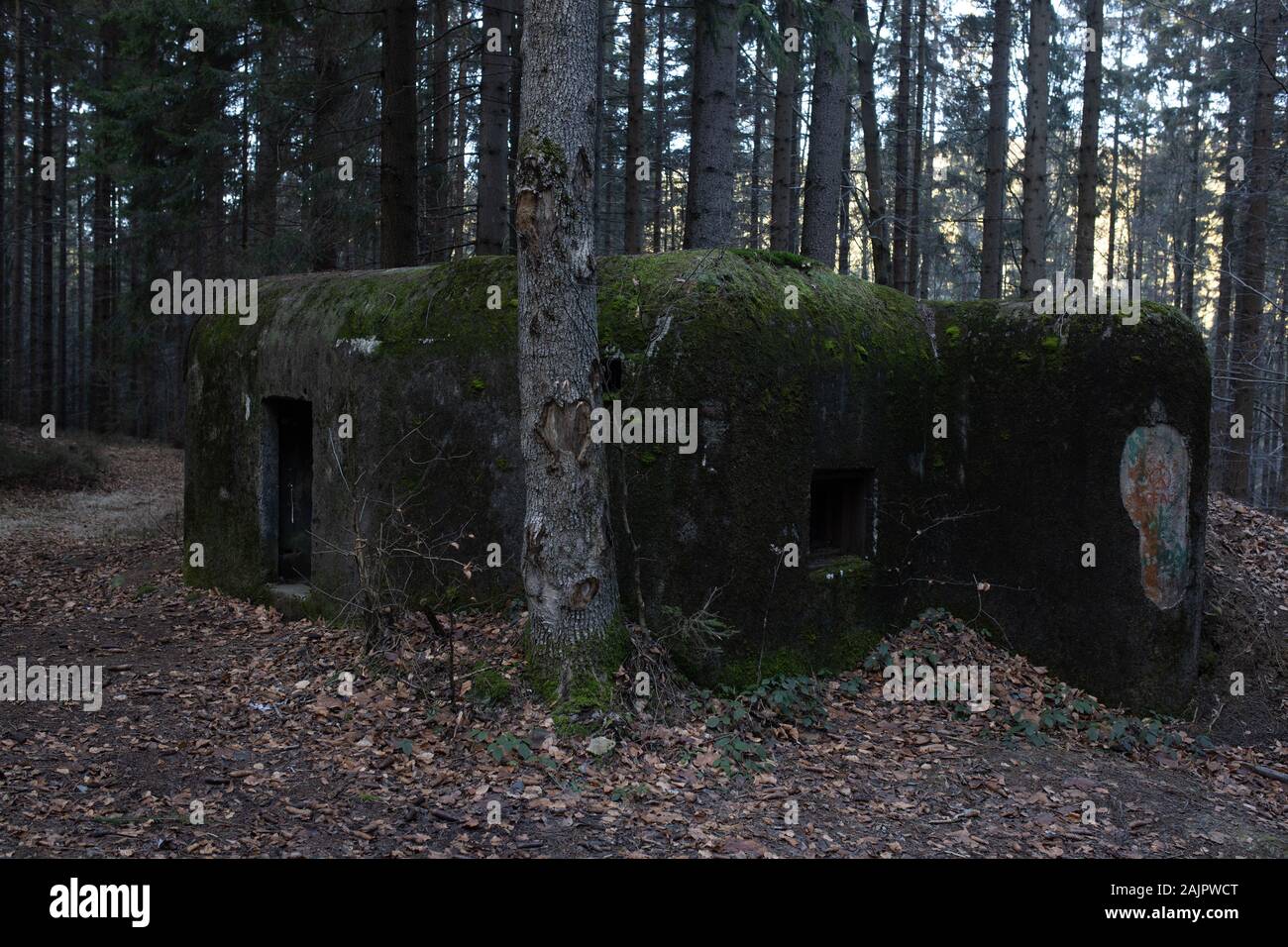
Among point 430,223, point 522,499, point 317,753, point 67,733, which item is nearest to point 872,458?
point 522,499

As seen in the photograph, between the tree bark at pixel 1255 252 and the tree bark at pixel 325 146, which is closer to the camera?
the tree bark at pixel 1255 252

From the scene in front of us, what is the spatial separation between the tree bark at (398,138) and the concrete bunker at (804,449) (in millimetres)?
1894

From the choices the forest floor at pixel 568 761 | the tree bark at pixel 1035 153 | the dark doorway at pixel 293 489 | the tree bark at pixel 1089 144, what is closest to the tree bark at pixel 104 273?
the dark doorway at pixel 293 489

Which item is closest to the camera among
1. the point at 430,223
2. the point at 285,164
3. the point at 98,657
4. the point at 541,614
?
the point at 541,614

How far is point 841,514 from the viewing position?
7.40 m

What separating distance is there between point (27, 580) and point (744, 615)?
308 inches

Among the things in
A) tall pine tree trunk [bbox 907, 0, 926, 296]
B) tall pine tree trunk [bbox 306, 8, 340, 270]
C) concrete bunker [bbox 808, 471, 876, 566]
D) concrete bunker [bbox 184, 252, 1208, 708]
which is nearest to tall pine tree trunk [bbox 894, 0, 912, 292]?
tall pine tree trunk [bbox 907, 0, 926, 296]

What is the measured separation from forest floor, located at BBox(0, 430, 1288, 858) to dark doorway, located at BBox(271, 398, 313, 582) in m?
0.67

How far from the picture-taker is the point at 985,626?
24.7 feet

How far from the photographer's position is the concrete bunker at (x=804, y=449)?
6.18 metres

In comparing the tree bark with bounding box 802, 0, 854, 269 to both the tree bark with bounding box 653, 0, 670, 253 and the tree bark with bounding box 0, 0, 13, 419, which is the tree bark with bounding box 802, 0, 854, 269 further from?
the tree bark with bounding box 0, 0, 13, 419

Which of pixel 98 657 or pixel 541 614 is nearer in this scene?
pixel 541 614

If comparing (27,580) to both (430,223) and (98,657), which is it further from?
(430,223)

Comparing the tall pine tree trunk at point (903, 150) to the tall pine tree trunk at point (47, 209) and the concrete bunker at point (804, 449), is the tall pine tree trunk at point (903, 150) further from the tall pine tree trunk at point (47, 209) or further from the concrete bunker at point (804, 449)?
the tall pine tree trunk at point (47, 209)
